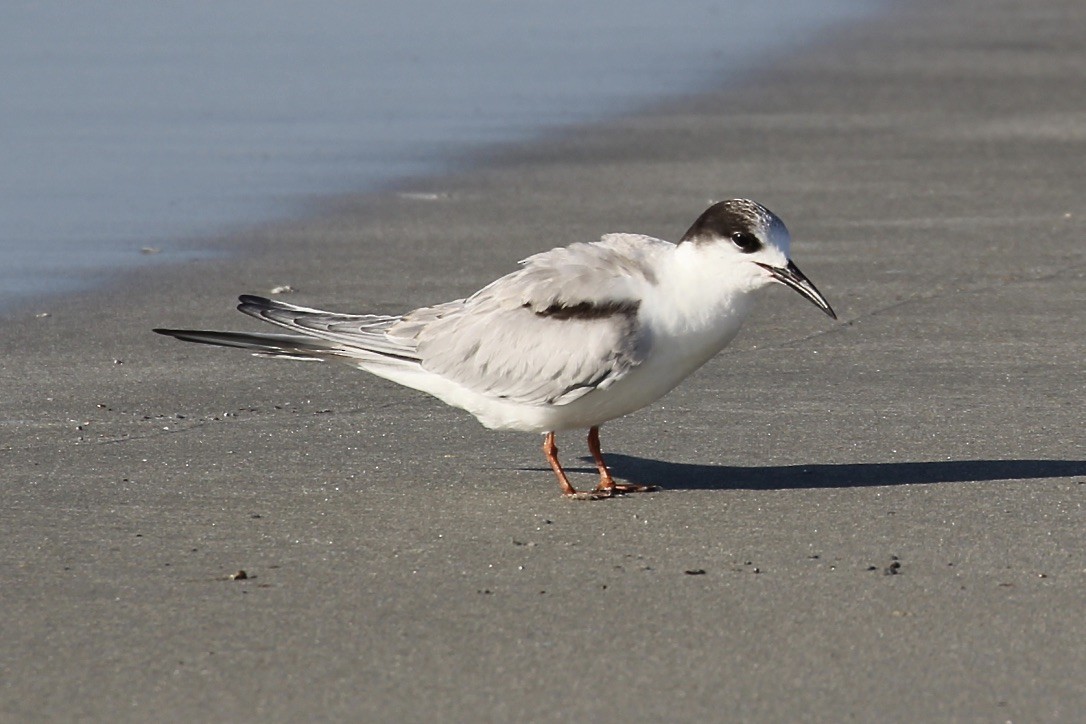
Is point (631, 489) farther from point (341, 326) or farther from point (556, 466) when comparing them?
point (341, 326)

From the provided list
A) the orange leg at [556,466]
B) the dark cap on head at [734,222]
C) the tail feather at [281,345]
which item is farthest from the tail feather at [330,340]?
the dark cap on head at [734,222]

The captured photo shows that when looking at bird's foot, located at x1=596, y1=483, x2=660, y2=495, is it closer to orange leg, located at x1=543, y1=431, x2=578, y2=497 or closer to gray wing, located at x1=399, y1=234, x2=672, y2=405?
orange leg, located at x1=543, y1=431, x2=578, y2=497

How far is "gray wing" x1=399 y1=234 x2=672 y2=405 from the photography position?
193 inches

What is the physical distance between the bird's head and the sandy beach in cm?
58

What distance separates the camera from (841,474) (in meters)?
5.17

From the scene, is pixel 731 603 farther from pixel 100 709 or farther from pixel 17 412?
pixel 17 412

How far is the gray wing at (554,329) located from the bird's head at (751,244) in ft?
0.71

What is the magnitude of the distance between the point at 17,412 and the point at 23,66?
7578mm

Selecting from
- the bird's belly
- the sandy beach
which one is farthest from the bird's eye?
the sandy beach

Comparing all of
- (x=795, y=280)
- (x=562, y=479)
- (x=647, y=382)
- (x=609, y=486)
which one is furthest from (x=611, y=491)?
(x=795, y=280)

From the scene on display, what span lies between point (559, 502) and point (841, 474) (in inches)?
30.6

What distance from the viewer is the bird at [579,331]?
4867mm

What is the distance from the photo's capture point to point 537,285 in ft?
16.8

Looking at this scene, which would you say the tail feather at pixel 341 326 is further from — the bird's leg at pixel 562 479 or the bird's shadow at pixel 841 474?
the bird's shadow at pixel 841 474
